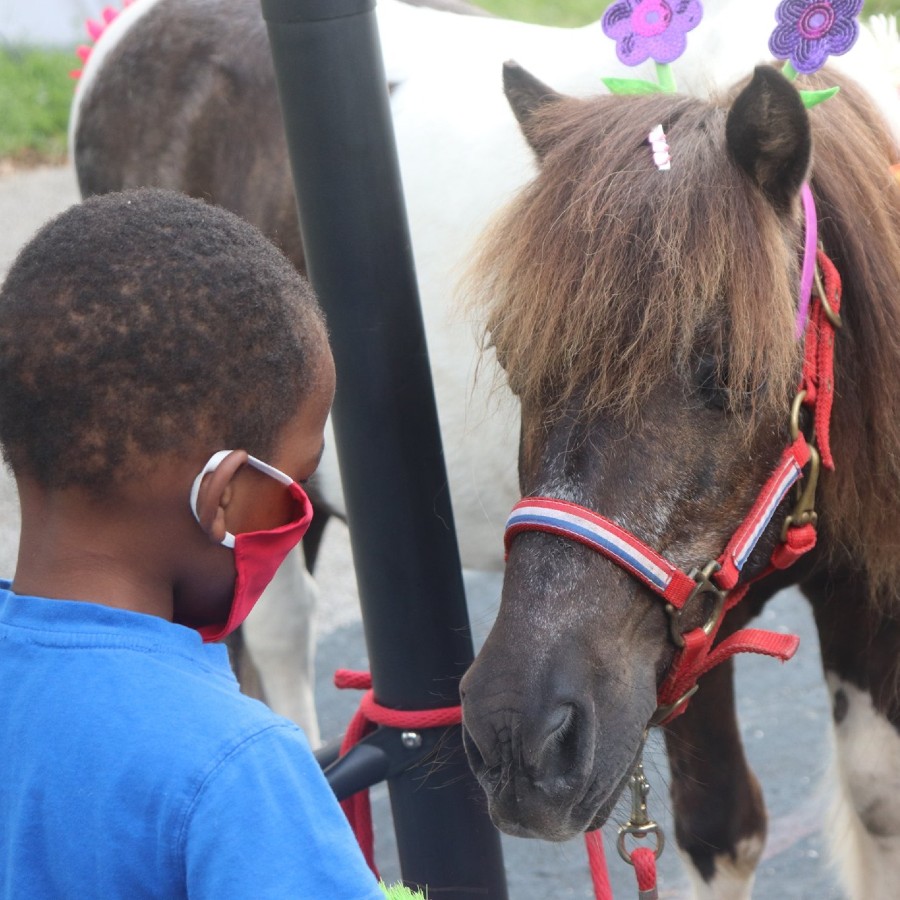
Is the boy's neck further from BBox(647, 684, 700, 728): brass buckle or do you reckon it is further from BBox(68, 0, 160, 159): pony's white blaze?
BBox(68, 0, 160, 159): pony's white blaze

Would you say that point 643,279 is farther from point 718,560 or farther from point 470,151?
point 470,151

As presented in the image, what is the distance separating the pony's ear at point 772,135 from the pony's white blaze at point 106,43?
7.18ft

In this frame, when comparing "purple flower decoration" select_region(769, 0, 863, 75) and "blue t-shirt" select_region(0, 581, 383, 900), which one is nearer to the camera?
"blue t-shirt" select_region(0, 581, 383, 900)

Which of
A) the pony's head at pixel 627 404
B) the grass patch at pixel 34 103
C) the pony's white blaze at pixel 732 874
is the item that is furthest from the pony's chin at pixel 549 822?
the grass patch at pixel 34 103

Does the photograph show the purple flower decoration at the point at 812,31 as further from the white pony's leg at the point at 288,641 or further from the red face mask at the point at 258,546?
the white pony's leg at the point at 288,641

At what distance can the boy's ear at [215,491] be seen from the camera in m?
0.97

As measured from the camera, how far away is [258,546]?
103cm

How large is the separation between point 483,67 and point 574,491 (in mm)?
1502

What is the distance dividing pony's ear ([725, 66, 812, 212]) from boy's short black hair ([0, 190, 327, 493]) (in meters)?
0.76

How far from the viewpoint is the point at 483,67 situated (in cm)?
270

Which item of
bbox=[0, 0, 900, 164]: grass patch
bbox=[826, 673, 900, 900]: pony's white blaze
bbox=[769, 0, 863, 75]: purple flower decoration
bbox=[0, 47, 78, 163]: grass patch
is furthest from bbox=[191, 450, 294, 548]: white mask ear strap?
bbox=[0, 47, 78, 163]: grass patch

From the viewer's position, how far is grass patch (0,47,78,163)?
7.73 m

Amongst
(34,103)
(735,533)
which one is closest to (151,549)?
(735,533)

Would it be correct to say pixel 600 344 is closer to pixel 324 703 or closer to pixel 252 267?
pixel 252 267
